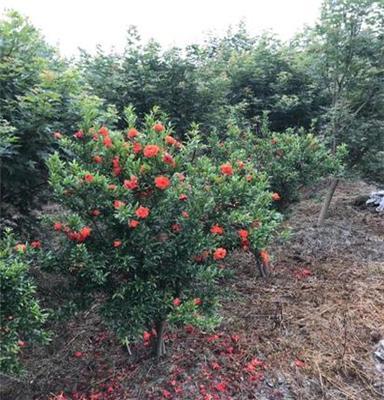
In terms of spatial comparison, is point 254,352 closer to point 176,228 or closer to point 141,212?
point 176,228

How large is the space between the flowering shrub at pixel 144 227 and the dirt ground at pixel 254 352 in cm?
37

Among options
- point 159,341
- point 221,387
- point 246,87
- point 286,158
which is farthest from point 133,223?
point 246,87

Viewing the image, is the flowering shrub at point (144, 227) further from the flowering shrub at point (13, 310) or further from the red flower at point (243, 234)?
the flowering shrub at point (13, 310)

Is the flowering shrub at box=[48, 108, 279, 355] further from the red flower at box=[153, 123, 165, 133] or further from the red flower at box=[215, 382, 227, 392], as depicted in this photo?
the red flower at box=[215, 382, 227, 392]

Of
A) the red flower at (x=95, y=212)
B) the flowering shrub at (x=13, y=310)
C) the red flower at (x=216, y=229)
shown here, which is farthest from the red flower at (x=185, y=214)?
the flowering shrub at (x=13, y=310)

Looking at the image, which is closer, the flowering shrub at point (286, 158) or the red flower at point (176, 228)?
the red flower at point (176, 228)

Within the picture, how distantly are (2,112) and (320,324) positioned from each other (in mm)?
2890

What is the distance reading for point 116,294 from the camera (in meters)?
1.98

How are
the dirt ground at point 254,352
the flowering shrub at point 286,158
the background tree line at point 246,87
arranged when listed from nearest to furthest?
the dirt ground at point 254,352, the background tree line at point 246,87, the flowering shrub at point 286,158

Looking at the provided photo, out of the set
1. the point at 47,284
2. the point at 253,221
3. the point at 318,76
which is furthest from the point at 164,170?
the point at 318,76

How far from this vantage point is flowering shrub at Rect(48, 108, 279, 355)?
Result: 78.9 inches

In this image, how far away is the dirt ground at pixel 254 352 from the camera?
7.34ft

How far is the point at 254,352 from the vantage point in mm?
2516

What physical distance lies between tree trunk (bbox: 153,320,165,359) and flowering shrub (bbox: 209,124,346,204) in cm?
191
